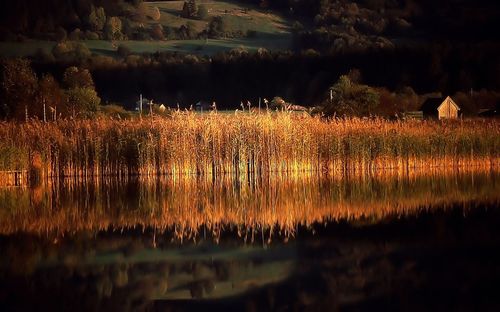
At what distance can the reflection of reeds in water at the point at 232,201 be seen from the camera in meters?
16.6

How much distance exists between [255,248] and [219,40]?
9391cm

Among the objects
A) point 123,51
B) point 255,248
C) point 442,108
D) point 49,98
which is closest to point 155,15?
point 123,51

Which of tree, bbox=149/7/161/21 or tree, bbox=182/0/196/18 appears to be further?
tree, bbox=182/0/196/18

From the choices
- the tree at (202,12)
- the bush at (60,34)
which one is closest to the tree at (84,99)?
the bush at (60,34)

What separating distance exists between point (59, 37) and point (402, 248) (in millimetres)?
89074

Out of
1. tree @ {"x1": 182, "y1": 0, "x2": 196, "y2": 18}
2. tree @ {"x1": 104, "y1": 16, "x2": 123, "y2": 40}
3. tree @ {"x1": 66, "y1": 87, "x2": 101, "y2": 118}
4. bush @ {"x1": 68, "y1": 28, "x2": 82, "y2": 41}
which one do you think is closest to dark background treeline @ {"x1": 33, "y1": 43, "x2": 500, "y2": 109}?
tree @ {"x1": 104, "y1": 16, "x2": 123, "y2": 40}

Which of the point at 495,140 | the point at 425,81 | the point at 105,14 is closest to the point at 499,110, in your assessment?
the point at 425,81

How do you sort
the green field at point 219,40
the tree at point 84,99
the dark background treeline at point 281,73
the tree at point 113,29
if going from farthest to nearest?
the tree at point 113,29 < the green field at point 219,40 < the dark background treeline at point 281,73 < the tree at point 84,99

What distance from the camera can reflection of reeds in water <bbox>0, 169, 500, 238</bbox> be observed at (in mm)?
16562

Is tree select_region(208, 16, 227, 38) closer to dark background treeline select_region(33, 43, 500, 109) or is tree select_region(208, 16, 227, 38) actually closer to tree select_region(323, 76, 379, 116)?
dark background treeline select_region(33, 43, 500, 109)

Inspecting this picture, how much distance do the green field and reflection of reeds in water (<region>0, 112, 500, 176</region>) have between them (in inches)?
2686

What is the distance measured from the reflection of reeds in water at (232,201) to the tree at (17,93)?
16.5m

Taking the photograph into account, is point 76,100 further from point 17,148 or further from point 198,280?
point 198,280

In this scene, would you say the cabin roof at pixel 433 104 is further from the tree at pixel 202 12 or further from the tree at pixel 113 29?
the tree at pixel 202 12
